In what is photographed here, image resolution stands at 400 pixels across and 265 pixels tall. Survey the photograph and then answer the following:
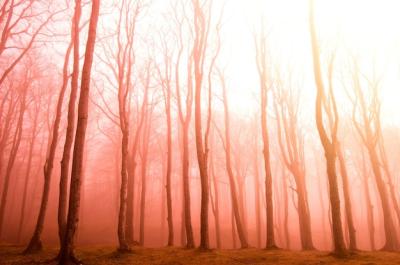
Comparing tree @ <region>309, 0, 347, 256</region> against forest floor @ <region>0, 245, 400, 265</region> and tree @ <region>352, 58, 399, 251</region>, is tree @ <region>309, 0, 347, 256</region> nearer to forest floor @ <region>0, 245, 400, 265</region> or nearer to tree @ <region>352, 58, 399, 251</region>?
forest floor @ <region>0, 245, 400, 265</region>

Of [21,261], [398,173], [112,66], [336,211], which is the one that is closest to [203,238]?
[336,211]

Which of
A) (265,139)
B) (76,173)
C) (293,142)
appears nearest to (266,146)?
(265,139)

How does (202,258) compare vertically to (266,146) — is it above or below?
below

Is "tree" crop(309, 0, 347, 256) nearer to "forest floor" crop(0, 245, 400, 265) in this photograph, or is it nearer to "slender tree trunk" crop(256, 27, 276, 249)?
"forest floor" crop(0, 245, 400, 265)

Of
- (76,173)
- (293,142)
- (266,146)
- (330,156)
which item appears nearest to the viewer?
(76,173)

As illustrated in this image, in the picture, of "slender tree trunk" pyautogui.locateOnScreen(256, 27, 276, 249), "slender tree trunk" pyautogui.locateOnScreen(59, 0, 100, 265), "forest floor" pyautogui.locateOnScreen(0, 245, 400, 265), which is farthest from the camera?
"slender tree trunk" pyautogui.locateOnScreen(256, 27, 276, 249)

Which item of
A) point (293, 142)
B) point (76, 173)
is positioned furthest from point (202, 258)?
point (293, 142)

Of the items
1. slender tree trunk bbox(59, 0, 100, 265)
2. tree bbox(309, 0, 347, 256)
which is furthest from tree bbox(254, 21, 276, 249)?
slender tree trunk bbox(59, 0, 100, 265)

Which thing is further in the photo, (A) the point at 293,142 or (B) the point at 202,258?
(A) the point at 293,142

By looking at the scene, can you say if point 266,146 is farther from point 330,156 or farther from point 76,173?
point 76,173

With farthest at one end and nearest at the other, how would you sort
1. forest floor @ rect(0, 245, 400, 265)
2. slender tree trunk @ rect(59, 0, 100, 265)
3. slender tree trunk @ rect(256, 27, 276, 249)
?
1. slender tree trunk @ rect(256, 27, 276, 249)
2. forest floor @ rect(0, 245, 400, 265)
3. slender tree trunk @ rect(59, 0, 100, 265)

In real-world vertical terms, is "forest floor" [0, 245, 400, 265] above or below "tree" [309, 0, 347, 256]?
below

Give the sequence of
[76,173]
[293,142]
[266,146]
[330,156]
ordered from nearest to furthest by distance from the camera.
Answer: [76,173] → [330,156] → [266,146] → [293,142]

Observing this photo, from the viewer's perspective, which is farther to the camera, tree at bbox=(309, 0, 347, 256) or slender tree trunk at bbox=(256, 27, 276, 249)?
slender tree trunk at bbox=(256, 27, 276, 249)
